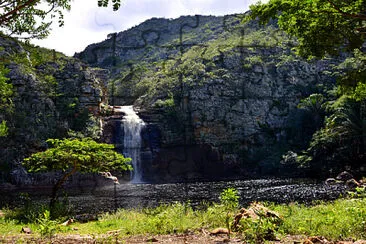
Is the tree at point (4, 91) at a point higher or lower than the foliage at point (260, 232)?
higher

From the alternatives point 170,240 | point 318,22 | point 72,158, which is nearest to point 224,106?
point 72,158

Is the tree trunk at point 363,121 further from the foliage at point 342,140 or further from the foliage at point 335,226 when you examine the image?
the foliage at point 335,226

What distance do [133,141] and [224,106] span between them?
17365 millimetres

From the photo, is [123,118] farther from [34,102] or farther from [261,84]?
[261,84]

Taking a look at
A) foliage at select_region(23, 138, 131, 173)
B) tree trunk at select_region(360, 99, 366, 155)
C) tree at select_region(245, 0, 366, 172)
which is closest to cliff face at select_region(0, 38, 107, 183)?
foliage at select_region(23, 138, 131, 173)

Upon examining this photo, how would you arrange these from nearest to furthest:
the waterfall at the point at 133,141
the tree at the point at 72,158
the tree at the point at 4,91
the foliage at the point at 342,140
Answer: the tree at the point at 4,91
the tree at the point at 72,158
the foliage at the point at 342,140
the waterfall at the point at 133,141

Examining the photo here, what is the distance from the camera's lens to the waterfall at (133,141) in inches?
1788

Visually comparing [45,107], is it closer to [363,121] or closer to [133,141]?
[133,141]

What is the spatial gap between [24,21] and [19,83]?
1508 inches

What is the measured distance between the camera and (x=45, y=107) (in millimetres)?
45188

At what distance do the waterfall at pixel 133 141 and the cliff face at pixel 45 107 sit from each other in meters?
4.24

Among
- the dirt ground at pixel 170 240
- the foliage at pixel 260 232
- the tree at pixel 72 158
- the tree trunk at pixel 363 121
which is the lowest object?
the dirt ground at pixel 170 240

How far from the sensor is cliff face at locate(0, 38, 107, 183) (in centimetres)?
4025

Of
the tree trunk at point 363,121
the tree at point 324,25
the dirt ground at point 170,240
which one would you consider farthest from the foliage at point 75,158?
the tree trunk at point 363,121
